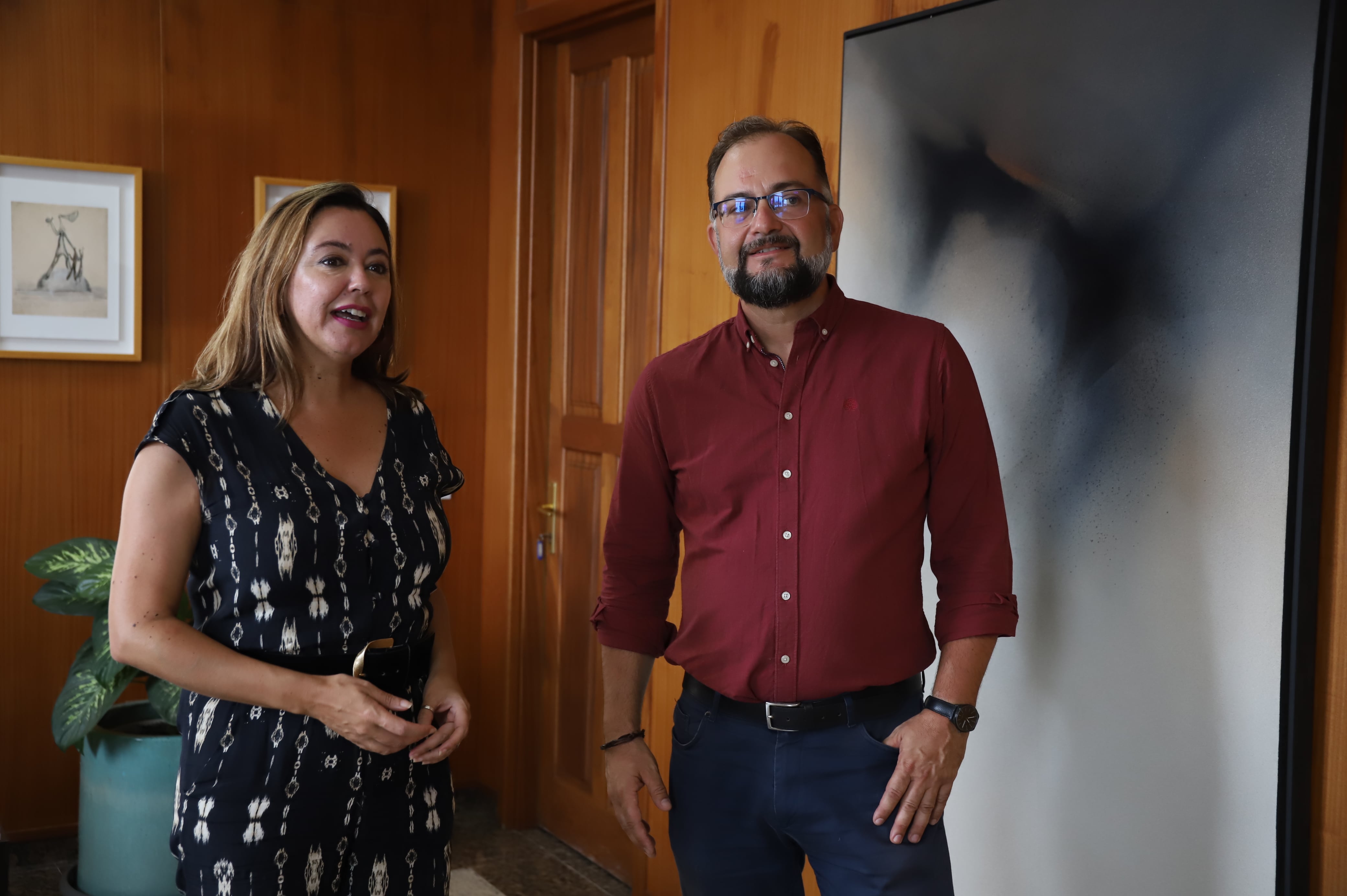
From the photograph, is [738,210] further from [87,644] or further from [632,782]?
[87,644]

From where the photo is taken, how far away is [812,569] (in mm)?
1603

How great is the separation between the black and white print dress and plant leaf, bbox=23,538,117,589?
4.51 feet

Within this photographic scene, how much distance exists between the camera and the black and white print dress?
1564 millimetres

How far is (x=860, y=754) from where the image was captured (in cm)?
157

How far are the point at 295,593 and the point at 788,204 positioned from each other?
0.93 m

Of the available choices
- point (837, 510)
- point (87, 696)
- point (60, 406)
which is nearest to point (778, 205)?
point (837, 510)

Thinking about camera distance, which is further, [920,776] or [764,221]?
[764,221]

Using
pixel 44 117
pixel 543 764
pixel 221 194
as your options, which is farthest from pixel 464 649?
pixel 44 117

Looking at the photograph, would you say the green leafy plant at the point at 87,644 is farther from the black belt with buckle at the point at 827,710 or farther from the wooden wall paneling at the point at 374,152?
the black belt with buckle at the point at 827,710

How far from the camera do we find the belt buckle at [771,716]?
158cm

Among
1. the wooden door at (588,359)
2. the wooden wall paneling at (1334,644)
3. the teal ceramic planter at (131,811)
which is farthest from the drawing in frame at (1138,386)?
the teal ceramic planter at (131,811)

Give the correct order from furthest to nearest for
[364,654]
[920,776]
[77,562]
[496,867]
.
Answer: [496,867], [77,562], [364,654], [920,776]

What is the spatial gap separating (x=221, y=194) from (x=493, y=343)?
0.99 meters

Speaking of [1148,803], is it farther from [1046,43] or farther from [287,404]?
[287,404]
